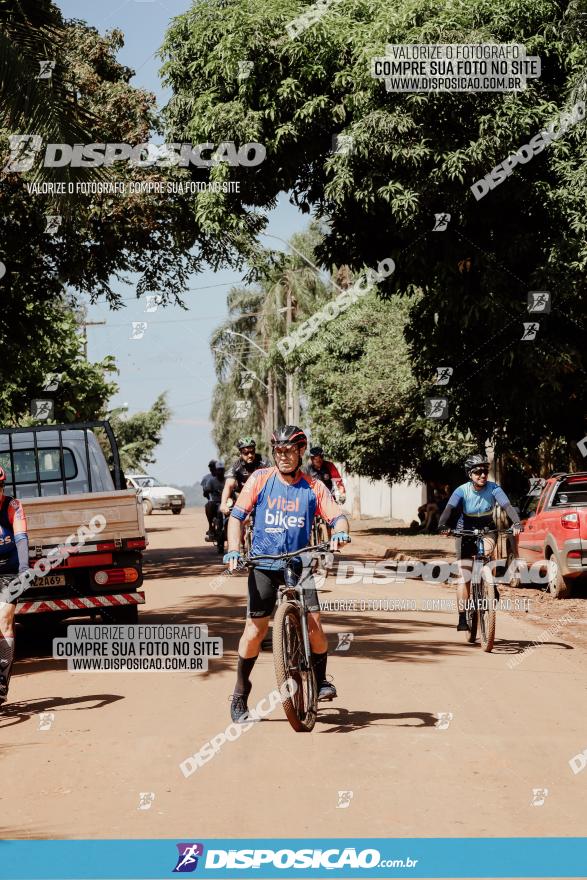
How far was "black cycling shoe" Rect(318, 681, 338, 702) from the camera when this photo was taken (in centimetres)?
830

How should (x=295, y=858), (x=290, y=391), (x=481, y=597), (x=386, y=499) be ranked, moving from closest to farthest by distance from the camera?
1. (x=295, y=858)
2. (x=481, y=597)
3. (x=290, y=391)
4. (x=386, y=499)

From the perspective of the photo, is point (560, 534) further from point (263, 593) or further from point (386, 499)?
point (386, 499)

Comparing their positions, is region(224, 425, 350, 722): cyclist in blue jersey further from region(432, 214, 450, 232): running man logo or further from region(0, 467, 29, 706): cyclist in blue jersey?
region(432, 214, 450, 232): running man logo

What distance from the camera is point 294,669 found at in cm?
780

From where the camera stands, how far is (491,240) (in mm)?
17656

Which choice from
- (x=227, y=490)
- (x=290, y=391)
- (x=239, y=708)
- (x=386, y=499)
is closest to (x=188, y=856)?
(x=239, y=708)

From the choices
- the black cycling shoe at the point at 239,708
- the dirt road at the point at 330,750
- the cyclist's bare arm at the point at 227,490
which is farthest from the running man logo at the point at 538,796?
the cyclist's bare arm at the point at 227,490

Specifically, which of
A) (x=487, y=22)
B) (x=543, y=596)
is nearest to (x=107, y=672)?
(x=543, y=596)

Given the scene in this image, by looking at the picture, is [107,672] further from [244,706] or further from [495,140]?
[495,140]

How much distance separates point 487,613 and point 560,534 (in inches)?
189

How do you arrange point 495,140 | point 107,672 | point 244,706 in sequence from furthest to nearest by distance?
point 495,140
point 107,672
point 244,706

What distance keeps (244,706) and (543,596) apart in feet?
33.8

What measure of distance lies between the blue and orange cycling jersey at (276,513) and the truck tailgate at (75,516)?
13.7 feet

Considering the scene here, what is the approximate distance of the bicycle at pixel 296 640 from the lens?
7691 mm
